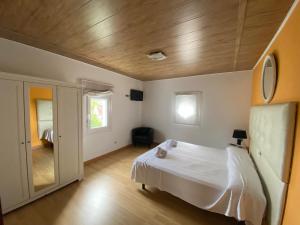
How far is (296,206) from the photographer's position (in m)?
→ 0.95

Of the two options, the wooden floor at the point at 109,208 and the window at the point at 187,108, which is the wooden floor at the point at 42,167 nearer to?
the wooden floor at the point at 109,208

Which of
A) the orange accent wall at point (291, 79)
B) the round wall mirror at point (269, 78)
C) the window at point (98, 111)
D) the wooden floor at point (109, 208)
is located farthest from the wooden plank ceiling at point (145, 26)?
the wooden floor at point (109, 208)

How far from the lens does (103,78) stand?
3.30m

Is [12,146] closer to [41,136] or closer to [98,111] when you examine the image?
[41,136]

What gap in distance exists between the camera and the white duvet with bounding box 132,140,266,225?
4.43 ft

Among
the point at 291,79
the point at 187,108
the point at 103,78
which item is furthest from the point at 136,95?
the point at 291,79

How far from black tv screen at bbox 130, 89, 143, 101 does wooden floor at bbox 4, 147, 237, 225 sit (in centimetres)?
260

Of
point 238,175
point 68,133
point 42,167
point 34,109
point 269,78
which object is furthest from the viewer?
point 68,133

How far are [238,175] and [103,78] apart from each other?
10.8 ft

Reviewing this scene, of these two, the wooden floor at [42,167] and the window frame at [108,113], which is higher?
the window frame at [108,113]

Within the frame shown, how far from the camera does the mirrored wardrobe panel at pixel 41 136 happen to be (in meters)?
1.81

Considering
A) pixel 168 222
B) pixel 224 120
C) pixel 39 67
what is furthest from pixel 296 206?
pixel 39 67

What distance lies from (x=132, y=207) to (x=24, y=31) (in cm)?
275

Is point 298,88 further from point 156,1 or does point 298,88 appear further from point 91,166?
point 91,166
